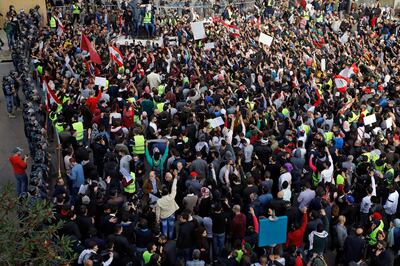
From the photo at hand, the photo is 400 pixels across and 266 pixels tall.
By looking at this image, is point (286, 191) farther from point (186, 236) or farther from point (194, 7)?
point (194, 7)

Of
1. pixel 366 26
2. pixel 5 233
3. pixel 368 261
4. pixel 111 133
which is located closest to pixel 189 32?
pixel 366 26

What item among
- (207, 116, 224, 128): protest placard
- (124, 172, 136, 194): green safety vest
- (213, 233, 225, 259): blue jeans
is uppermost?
(207, 116, 224, 128): protest placard

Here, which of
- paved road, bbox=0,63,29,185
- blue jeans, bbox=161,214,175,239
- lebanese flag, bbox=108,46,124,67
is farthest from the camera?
lebanese flag, bbox=108,46,124,67

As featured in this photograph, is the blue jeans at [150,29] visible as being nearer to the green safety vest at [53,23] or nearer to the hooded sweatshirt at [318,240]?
the green safety vest at [53,23]

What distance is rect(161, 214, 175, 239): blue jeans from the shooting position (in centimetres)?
1070

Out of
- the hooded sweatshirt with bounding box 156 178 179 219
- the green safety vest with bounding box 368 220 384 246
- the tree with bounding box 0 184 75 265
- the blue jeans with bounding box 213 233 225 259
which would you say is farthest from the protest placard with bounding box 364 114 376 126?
the tree with bounding box 0 184 75 265

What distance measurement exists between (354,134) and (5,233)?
8.84 metres

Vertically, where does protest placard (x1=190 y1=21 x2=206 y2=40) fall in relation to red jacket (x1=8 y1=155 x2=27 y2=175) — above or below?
above

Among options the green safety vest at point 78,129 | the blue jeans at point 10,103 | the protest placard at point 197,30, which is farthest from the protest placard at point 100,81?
the protest placard at point 197,30

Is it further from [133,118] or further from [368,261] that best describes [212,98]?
[368,261]

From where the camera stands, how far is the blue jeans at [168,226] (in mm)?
10703

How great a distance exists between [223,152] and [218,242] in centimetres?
249

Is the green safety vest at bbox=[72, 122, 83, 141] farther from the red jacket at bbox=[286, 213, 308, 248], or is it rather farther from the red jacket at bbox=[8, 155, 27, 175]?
the red jacket at bbox=[286, 213, 308, 248]

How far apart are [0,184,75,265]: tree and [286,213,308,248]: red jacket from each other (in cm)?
430
